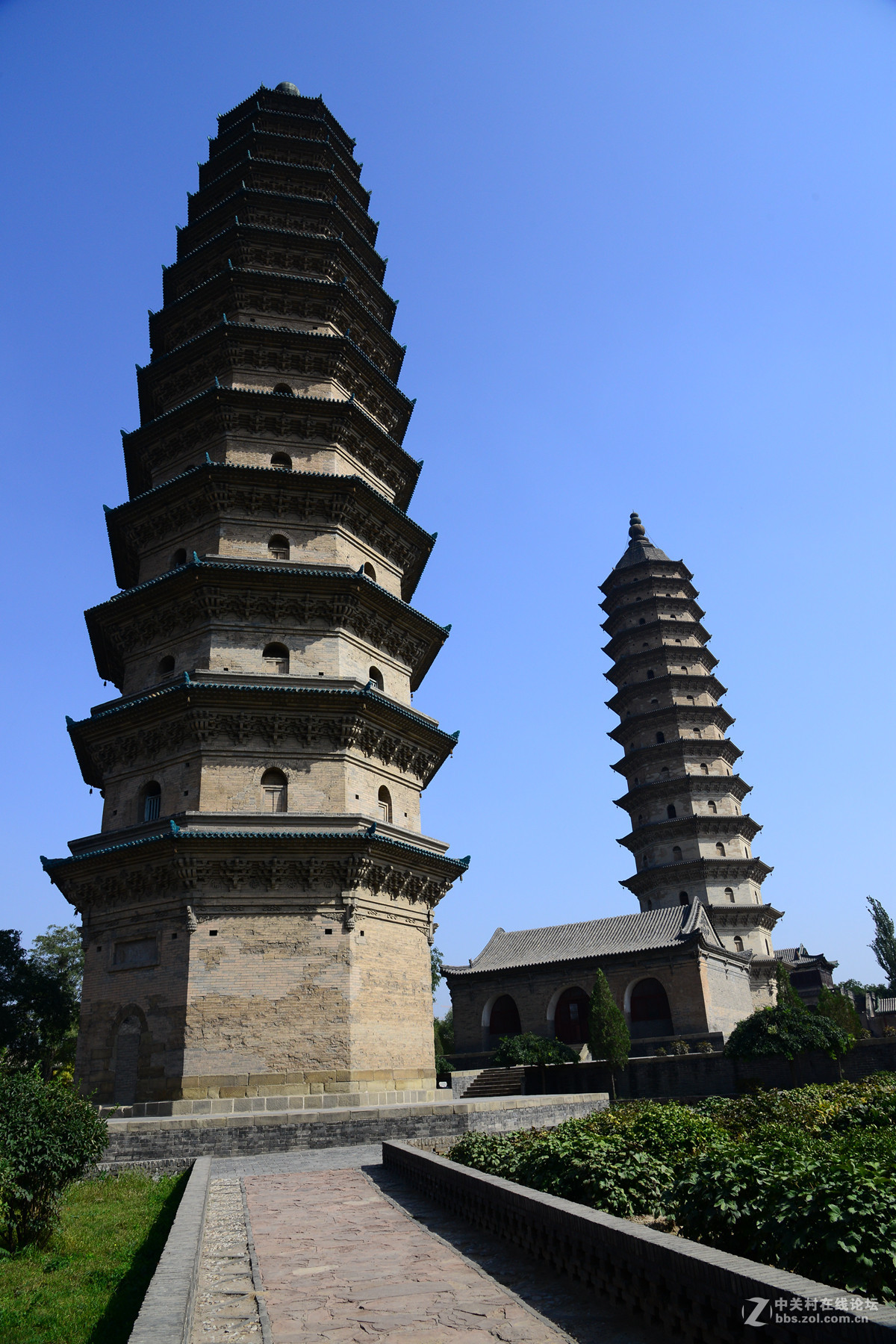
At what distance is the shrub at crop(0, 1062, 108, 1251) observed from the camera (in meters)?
7.74

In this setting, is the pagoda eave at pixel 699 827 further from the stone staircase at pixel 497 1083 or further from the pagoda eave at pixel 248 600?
the pagoda eave at pixel 248 600

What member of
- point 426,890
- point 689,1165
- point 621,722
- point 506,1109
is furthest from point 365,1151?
point 621,722

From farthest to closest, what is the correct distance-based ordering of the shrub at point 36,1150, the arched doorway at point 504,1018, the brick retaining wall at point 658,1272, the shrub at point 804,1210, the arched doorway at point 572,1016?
the arched doorway at point 504,1018 < the arched doorway at point 572,1016 < the shrub at point 36,1150 < the shrub at point 804,1210 < the brick retaining wall at point 658,1272

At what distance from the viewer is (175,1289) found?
520cm

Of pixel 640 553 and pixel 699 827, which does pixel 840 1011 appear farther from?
pixel 640 553

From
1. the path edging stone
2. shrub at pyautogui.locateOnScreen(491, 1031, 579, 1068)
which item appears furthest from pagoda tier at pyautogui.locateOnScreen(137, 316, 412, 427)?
shrub at pyautogui.locateOnScreen(491, 1031, 579, 1068)

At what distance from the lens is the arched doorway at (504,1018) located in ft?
118

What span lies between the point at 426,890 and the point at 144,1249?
41.1 ft

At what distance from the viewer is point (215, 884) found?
17.1m

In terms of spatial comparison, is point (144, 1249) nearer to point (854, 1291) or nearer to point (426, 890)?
point (854, 1291)

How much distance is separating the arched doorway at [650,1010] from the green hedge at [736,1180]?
2356cm

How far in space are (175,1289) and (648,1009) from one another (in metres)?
31.0

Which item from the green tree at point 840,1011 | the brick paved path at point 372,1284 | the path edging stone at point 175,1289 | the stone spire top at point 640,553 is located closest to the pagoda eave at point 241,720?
the brick paved path at point 372,1284

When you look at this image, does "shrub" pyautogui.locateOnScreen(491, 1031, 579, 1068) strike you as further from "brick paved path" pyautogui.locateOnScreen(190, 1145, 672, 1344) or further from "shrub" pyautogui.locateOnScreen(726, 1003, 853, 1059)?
"brick paved path" pyautogui.locateOnScreen(190, 1145, 672, 1344)
